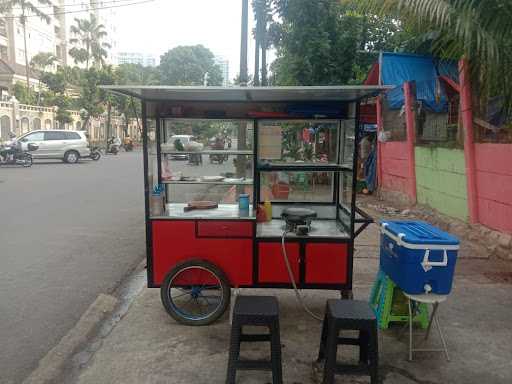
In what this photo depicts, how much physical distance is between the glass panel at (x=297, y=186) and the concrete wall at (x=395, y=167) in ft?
18.3

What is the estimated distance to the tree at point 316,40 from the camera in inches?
467

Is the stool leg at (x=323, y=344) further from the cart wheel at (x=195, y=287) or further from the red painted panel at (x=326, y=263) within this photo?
the cart wheel at (x=195, y=287)

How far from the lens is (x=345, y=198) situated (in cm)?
468

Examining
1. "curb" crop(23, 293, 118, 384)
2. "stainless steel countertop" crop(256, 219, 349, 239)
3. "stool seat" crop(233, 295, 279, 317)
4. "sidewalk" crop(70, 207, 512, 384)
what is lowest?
"curb" crop(23, 293, 118, 384)

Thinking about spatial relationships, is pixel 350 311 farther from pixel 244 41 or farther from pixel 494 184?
pixel 244 41

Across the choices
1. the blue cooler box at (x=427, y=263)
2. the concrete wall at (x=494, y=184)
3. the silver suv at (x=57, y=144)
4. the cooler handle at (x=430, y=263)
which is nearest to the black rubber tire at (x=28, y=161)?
the silver suv at (x=57, y=144)

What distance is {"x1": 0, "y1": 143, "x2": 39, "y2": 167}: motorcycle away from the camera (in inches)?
762

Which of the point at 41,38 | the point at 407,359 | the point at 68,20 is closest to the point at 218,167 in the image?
the point at 407,359

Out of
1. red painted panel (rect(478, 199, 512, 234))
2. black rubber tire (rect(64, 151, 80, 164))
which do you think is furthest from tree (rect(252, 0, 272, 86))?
black rubber tire (rect(64, 151, 80, 164))

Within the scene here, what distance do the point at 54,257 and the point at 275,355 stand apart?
4.30m

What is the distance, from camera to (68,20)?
204ft

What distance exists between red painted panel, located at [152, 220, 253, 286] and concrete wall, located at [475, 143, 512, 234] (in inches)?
160

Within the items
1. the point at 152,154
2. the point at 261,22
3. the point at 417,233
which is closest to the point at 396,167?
the point at 261,22

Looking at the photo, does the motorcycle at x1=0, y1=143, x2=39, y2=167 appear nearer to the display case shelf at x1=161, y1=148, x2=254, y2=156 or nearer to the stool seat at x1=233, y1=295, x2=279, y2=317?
the display case shelf at x1=161, y1=148, x2=254, y2=156
